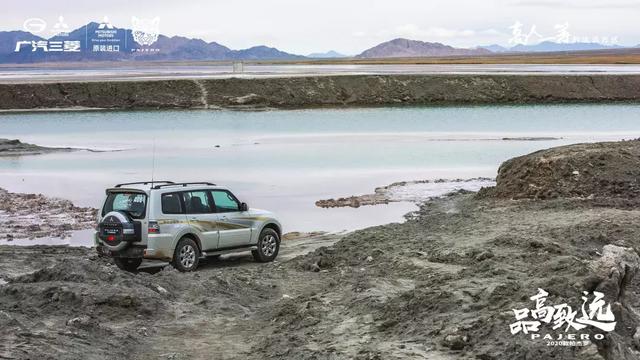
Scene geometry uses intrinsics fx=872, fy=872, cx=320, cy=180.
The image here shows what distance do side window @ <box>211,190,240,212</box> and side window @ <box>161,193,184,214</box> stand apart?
100cm

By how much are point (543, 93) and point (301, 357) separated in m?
77.9

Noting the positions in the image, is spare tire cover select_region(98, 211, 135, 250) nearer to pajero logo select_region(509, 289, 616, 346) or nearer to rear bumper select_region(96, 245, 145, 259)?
rear bumper select_region(96, 245, 145, 259)

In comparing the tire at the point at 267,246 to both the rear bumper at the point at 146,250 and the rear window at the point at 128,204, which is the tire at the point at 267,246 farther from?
the rear window at the point at 128,204

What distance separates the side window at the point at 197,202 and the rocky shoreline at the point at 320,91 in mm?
60845

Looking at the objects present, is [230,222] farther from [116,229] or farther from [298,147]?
[298,147]

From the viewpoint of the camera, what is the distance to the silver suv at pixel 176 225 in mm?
15234

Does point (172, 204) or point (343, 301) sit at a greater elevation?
point (172, 204)

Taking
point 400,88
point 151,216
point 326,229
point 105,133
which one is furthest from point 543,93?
point 151,216

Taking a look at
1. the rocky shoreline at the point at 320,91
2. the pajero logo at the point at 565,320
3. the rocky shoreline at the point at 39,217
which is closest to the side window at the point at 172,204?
the rocky shoreline at the point at 39,217

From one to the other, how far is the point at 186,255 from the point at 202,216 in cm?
84

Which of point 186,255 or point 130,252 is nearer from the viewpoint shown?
point 130,252

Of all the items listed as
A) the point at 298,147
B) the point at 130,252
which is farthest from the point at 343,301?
the point at 298,147

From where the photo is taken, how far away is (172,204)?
15.8 m

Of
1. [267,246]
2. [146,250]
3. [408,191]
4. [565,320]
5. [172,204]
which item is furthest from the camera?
[408,191]
